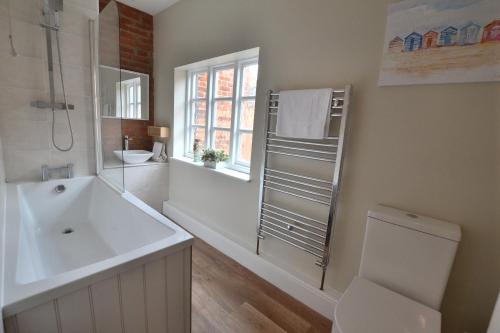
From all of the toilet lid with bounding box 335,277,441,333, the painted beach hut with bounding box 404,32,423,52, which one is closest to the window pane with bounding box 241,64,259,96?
the painted beach hut with bounding box 404,32,423,52

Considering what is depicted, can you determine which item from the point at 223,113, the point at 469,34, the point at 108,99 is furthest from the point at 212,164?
the point at 469,34

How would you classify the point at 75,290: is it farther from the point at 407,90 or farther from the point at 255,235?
the point at 407,90

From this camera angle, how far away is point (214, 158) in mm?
2619

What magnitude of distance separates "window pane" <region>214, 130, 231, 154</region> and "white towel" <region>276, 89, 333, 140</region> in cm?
95

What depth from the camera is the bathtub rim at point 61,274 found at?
0.92m

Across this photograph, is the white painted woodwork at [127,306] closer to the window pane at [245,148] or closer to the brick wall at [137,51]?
the window pane at [245,148]

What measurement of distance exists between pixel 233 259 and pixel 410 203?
1.62m

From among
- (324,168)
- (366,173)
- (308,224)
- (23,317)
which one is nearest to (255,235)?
(308,224)

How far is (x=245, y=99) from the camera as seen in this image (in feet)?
8.09

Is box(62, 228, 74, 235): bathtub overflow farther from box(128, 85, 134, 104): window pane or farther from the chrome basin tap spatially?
box(128, 85, 134, 104): window pane

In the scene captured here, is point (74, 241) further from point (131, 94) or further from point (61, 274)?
point (131, 94)

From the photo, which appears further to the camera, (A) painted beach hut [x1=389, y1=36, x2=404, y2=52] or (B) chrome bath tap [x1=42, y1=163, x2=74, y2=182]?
(B) chrome bath tap [x1=42, y1=163, x2=74, y2=182]

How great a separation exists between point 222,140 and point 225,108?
36cm

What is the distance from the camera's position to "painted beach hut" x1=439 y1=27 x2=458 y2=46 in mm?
1191
